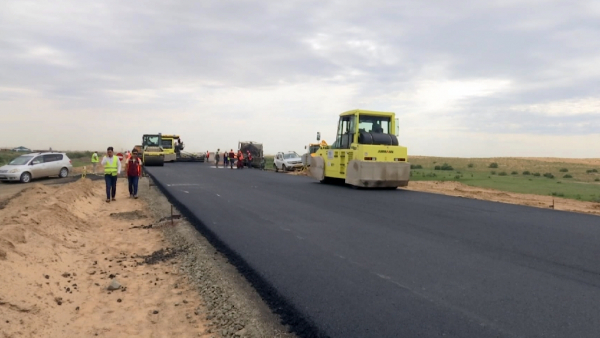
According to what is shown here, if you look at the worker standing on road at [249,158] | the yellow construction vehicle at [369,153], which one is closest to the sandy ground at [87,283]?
the yellow construction vehicle at [369,153]

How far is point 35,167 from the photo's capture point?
27469mm

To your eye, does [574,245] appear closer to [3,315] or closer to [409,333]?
[409,333]

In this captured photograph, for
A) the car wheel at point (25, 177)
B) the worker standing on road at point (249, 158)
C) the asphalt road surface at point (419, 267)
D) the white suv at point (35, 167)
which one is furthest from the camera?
the worker standing on road at point (249, 158)

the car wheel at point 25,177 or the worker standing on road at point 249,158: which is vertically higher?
the worker standing on road at point 249,158

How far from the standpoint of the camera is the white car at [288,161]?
3809cm

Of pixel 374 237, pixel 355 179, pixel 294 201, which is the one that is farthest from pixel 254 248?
pixel 355 179

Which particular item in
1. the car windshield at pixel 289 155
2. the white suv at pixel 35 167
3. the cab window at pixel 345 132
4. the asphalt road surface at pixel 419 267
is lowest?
the asphalt road surface at pixel 419 267

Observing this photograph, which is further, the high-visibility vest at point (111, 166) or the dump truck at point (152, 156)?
the dump truck at point (152, 156)

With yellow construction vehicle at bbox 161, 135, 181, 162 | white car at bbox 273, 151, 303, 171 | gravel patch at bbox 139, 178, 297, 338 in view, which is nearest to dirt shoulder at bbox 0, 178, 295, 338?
gravel patch at bbox 139, 178, 297, 338

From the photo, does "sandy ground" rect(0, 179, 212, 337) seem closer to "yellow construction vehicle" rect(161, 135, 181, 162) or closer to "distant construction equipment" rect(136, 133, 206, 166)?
"distant construction equipment" rect(136, 133, 206, 166)

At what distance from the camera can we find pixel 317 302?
5.09 metres

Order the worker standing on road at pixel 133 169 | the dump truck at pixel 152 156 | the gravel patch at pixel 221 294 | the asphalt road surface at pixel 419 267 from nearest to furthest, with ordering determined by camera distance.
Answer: the asphalt road surface at pixel 419 267
the gravel patch at pixel 221 294
the worker standing on road at pixel 133 169
the dump truck at pixel 152 156

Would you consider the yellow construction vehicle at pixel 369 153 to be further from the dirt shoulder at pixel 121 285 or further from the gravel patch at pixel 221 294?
the gravel patch at pixel 221 294

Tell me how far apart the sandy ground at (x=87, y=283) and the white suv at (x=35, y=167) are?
17.5 m
